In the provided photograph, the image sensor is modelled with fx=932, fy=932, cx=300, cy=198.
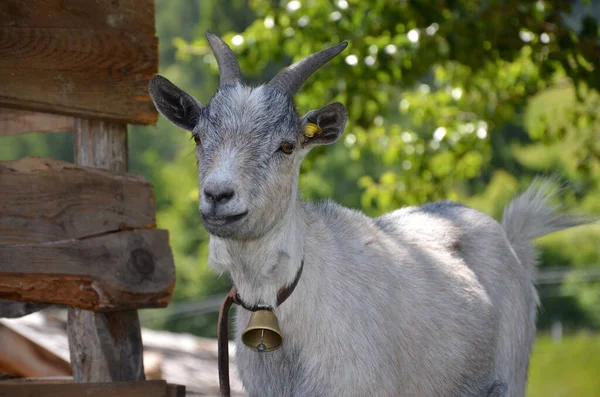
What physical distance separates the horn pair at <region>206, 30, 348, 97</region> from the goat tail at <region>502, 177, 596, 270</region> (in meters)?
2.14

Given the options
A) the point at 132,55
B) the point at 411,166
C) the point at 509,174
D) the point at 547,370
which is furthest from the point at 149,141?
the point at 132,55

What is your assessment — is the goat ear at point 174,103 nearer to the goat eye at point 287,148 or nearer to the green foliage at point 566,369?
the goat eye at point 287,148

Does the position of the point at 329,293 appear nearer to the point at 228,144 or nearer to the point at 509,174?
the point at 228,144

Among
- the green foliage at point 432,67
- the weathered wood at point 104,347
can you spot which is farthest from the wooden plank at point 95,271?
the green foliage at point 432,67

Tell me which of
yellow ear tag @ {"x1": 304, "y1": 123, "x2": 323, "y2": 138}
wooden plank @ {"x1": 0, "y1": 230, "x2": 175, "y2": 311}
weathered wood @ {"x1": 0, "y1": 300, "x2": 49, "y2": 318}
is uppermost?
yellow ear tag @ {"x1": 304, "y1": 123, "x2": 323, "y2": 138}

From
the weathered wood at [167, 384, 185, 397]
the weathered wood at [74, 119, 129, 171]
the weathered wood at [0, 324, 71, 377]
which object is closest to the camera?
the weathered wood at [167, 384, 185, 397]

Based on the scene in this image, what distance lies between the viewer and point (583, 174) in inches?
402

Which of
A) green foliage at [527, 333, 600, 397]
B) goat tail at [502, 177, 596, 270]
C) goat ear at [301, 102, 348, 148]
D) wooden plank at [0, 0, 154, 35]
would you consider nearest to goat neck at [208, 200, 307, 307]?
goat ear at [301, 102, 348, 148]

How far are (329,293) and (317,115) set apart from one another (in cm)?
84

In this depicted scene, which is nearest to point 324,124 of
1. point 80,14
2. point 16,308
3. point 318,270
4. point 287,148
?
point 287,148

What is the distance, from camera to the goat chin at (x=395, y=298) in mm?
4270

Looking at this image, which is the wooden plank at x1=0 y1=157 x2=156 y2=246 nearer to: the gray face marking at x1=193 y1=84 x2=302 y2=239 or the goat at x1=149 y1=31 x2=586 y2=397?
the goat at x1=149 y1=31 x2=586 y2=397

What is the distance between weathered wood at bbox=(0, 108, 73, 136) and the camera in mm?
4914

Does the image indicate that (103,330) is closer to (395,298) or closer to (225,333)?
(225,333)
